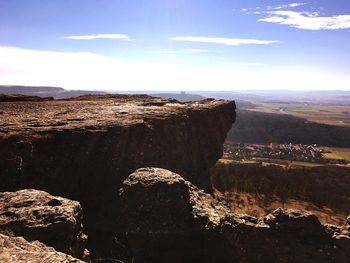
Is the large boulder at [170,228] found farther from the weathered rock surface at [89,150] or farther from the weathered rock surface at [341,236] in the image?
the weathered rock surface at [341,236]

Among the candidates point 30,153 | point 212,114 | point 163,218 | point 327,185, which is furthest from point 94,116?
point 327,185

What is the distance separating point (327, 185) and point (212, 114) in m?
A: 30.4

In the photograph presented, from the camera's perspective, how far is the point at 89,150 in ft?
50.3

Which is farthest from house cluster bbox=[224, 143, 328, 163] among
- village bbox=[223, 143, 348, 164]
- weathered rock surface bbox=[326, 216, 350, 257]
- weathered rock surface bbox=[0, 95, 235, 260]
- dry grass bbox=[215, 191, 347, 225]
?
weathered rock surface bbox=[326, 216, 350, 257]

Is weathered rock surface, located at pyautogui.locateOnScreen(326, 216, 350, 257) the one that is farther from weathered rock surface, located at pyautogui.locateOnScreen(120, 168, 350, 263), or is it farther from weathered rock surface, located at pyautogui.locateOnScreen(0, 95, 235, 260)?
weathered rock surface, located at pyautogui.locateOnScreen(0, 95, 235, 260)

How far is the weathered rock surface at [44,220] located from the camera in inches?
352

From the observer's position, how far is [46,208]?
31.8ft

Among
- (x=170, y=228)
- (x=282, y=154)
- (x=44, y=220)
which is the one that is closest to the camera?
(x=44, y=220)

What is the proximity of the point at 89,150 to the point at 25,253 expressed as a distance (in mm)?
8483

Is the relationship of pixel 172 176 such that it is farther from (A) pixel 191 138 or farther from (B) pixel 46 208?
(A) pixel 191 138

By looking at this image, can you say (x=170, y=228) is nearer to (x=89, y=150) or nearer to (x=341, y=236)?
(x=341, y=236)

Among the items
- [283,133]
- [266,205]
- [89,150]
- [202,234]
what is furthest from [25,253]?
[283,133]

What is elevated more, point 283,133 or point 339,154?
point 283,133

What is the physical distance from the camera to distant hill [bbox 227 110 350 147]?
16688 centimetres
